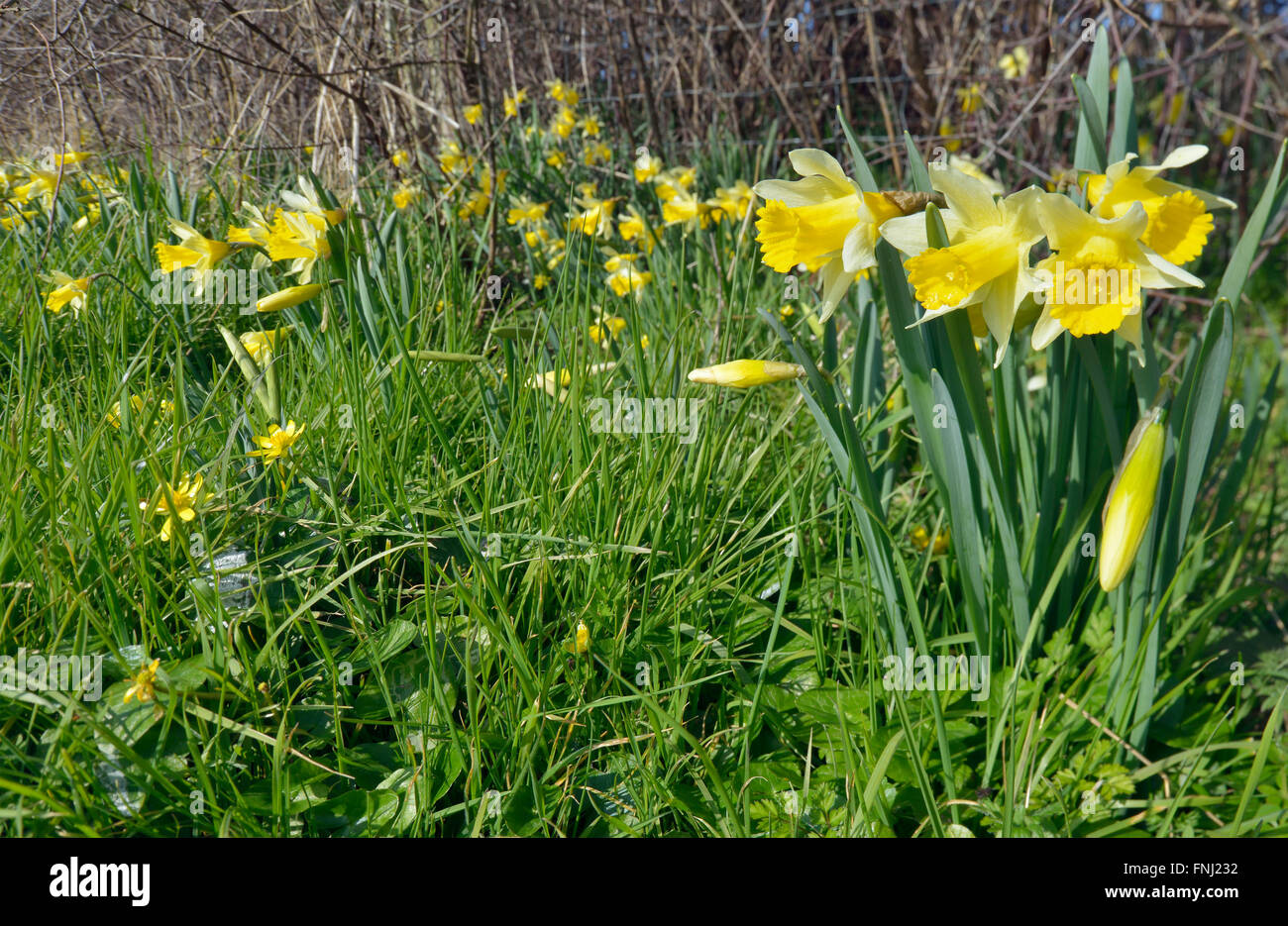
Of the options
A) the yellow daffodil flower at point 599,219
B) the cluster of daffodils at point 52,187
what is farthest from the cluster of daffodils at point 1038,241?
the cluster of daffodils at point 52,187

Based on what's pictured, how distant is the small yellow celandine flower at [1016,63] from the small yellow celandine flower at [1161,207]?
2990 mm

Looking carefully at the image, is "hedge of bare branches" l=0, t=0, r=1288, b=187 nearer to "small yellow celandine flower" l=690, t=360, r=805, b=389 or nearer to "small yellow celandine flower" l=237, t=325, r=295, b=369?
"small yellow celandine flower" l=237, t=325, r=295, b=369

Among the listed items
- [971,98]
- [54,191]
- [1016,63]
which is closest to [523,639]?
[54,191]

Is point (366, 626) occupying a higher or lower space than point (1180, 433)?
lower

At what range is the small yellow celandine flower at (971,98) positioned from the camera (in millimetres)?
3572

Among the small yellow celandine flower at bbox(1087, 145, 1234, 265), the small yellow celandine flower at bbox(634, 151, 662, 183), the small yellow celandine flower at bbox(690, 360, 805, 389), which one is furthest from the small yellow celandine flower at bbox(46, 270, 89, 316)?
the small yellow celandine flower at bbox(1087, 145, 1234, 265)

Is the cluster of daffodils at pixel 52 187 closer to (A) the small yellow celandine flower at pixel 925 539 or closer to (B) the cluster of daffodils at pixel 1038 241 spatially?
(B) the cluster of daffodils at pixel 1038 241

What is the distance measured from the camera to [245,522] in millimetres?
1412

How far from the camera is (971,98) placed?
12.1 ft

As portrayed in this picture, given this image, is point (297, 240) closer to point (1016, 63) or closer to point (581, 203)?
point (581, 203)

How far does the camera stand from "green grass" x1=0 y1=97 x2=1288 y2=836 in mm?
1146
